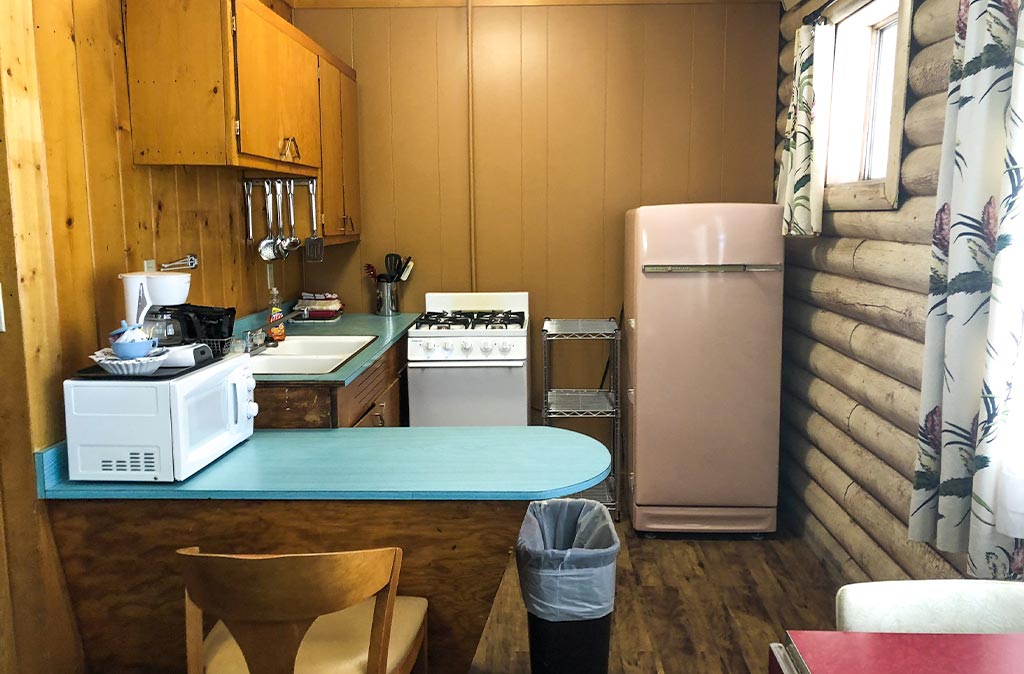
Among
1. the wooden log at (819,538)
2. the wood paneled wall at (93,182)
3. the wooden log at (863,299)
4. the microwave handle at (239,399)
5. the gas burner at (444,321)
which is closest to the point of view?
the wood paneled wall at (93,182)

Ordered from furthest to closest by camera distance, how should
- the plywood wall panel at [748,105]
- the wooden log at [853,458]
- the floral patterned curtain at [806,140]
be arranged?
1. the plywood wall panel at [748,105]
2. the floral patterned curtain at [806,140]
3. the wooden log at [853,458]

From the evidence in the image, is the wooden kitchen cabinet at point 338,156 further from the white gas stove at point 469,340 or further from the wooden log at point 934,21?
the wooden log at point 934,21

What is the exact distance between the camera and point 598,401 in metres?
4.39

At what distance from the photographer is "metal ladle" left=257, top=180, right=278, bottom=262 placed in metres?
3.65

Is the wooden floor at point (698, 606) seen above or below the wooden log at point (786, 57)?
below

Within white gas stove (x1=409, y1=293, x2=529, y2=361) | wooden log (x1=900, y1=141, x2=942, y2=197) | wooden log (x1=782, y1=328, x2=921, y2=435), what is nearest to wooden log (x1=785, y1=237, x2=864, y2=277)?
wooden log (x1=782, y1=328, x2=921, y2=435)

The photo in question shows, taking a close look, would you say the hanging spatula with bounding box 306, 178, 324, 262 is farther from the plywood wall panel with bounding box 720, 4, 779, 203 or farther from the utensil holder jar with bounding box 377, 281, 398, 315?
the plywood wall panel with bounding box 720, 4, 779, 203

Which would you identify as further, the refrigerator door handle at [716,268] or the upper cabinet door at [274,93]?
the refrigerator door handle at [716,268]

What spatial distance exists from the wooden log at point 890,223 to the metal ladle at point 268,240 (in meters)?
2.34

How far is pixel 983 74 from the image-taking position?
1.98 meters

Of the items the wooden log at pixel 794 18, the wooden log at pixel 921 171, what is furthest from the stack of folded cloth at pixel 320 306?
the wooden log at pixel 921 171

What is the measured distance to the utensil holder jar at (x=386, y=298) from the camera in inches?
181

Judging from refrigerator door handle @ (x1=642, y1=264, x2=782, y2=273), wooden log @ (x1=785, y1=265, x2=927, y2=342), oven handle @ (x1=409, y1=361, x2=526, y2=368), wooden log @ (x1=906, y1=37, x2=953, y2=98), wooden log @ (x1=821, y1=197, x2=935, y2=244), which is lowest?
oven handle @ (x1=409, y1=361, x2=526, y2=368)

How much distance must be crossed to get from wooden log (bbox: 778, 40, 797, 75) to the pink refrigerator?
995 millimetres
